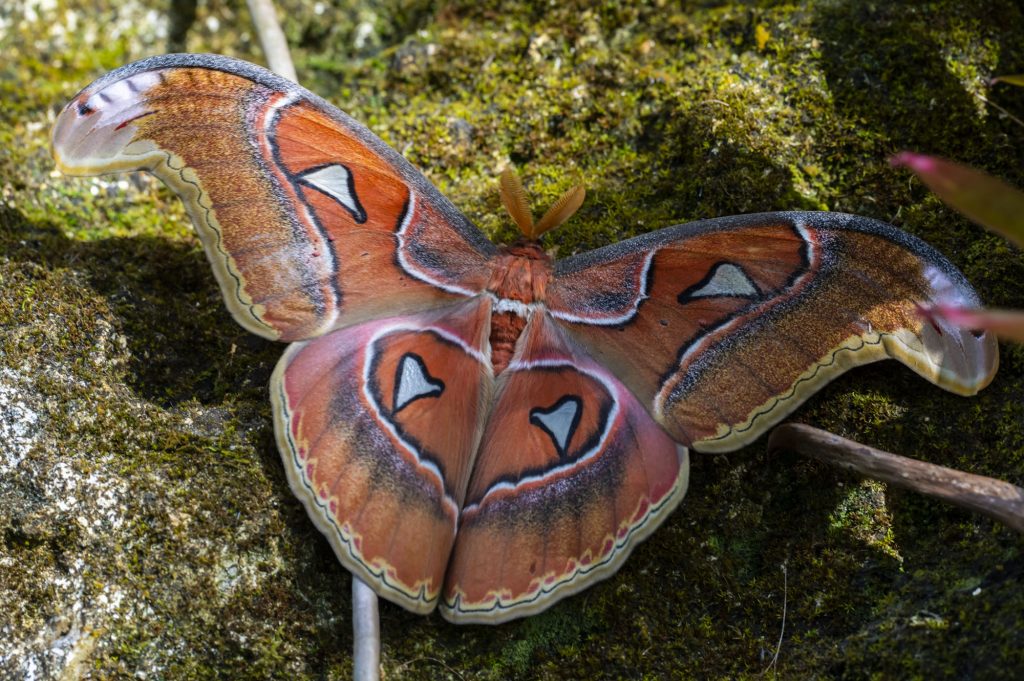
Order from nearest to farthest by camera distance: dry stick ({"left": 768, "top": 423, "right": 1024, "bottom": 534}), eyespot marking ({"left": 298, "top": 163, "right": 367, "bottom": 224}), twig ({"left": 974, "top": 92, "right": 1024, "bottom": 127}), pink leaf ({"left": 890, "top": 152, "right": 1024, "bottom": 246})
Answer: pink leaf ({"left": 890, "top": 152, "right": 1024, "bottom": 246}) < dry stick ({"left": 768, "top": 423, "right": 1024, "bottom": 534}) < eyespot marking ({"left": 298, "top": 163, "right": 367, "bottom": 224}) < twig ({"left": 974, "top": 92, "right": 1024, "bottom": 127})

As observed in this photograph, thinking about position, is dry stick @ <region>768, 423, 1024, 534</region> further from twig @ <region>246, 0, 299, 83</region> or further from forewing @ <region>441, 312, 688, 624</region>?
twig @ <region>246, 0, 299, 83</region>

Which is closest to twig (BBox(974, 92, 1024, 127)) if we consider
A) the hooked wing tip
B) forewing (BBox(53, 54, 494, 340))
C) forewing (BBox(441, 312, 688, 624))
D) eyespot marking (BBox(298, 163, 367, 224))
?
forewing (BBox(441, 312, 688, 624))

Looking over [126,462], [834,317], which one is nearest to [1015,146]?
[834,317]

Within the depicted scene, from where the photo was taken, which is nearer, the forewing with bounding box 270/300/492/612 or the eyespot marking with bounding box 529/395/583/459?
the forewing with bounding box 270/300/492/612

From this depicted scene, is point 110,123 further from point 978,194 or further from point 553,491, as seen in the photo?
point 978,194

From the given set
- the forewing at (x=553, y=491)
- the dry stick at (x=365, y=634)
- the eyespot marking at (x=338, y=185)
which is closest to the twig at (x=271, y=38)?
the eyespot marking at (x=338, y=185)

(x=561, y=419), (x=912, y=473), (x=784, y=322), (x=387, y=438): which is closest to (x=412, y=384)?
(x=387, y=438)

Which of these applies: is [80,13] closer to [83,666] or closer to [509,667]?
[83,666]
